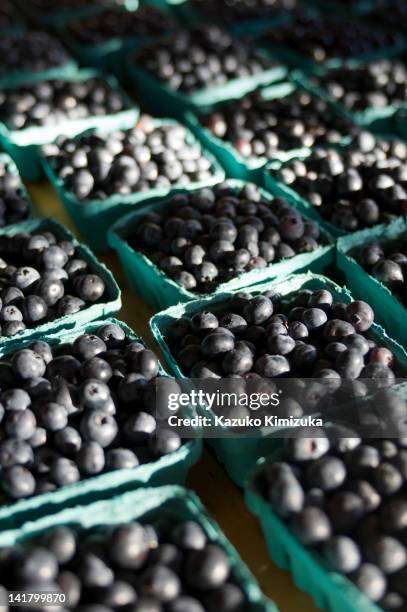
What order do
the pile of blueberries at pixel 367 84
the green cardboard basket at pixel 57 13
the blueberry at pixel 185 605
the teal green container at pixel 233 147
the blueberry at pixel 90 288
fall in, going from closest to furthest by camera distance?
the blueberry at pixel 185 605
the blueberry at pixel 90 288
the teal green container at pixel 233 147
the pile of blueberries at pixel 367 84
the green cardboard basket at pixel 57 13

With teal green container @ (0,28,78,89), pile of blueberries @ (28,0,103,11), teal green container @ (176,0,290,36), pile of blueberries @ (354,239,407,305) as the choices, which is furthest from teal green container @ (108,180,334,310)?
pile of blueberries @ (28,0,103,11)

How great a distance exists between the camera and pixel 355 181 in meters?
2.20

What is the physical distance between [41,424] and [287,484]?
0.52 m

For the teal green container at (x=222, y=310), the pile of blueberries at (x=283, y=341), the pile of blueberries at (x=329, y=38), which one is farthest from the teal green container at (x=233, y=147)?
the pile of blueberries at (x=283, y=341)

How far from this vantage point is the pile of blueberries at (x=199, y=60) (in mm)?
3004

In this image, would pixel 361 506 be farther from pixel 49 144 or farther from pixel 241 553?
pixel 49 144

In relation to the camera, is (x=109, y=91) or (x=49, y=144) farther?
(x=109, y=91)

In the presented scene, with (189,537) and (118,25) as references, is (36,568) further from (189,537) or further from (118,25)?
(118,25)

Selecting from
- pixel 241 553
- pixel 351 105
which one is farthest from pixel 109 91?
pixel 241 553

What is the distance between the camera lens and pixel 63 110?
275 centimetres

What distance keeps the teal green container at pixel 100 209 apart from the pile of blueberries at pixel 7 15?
6.15 feet

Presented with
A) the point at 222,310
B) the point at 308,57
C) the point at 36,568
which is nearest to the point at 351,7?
the point at 308,57

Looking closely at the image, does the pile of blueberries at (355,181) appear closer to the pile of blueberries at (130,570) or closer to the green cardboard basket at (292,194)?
the green cardboard basket at (292,194)

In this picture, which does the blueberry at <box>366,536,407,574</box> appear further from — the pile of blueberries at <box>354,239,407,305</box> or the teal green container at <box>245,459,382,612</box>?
the pile of blueberries at <box>354,239,407,305</box>
